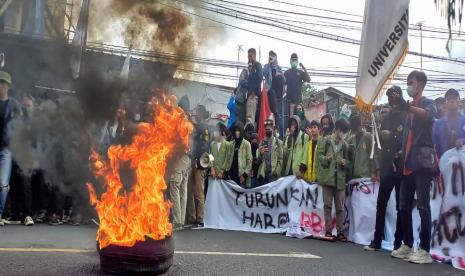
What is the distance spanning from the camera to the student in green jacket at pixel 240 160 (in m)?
8.96

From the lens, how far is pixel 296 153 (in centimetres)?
870

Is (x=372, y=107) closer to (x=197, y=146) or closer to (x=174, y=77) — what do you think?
(x=174, y=77)

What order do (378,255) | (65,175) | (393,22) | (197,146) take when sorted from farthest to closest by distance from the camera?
(197,146) → (65,175) → (378,255) → (393,22)

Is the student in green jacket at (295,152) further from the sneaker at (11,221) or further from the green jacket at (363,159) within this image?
the sneaker at (11,221)

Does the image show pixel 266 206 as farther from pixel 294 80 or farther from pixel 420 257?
pixel 294 80

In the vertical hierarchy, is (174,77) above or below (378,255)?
above

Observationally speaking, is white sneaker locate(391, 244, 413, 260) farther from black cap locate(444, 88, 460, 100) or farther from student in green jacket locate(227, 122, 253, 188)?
student in green jacket locate(227, 122, 253, 188)

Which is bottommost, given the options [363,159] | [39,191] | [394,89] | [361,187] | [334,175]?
[39,191]

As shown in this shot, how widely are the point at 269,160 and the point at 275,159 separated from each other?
0.12 meters

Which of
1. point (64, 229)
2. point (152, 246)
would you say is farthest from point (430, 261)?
point (64, 229)

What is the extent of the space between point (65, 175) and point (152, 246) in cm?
402

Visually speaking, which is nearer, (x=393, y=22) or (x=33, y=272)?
(x=33, y=272)

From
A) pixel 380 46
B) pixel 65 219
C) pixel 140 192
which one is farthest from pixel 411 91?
pixel 65 219

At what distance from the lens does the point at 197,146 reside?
28.3ft
